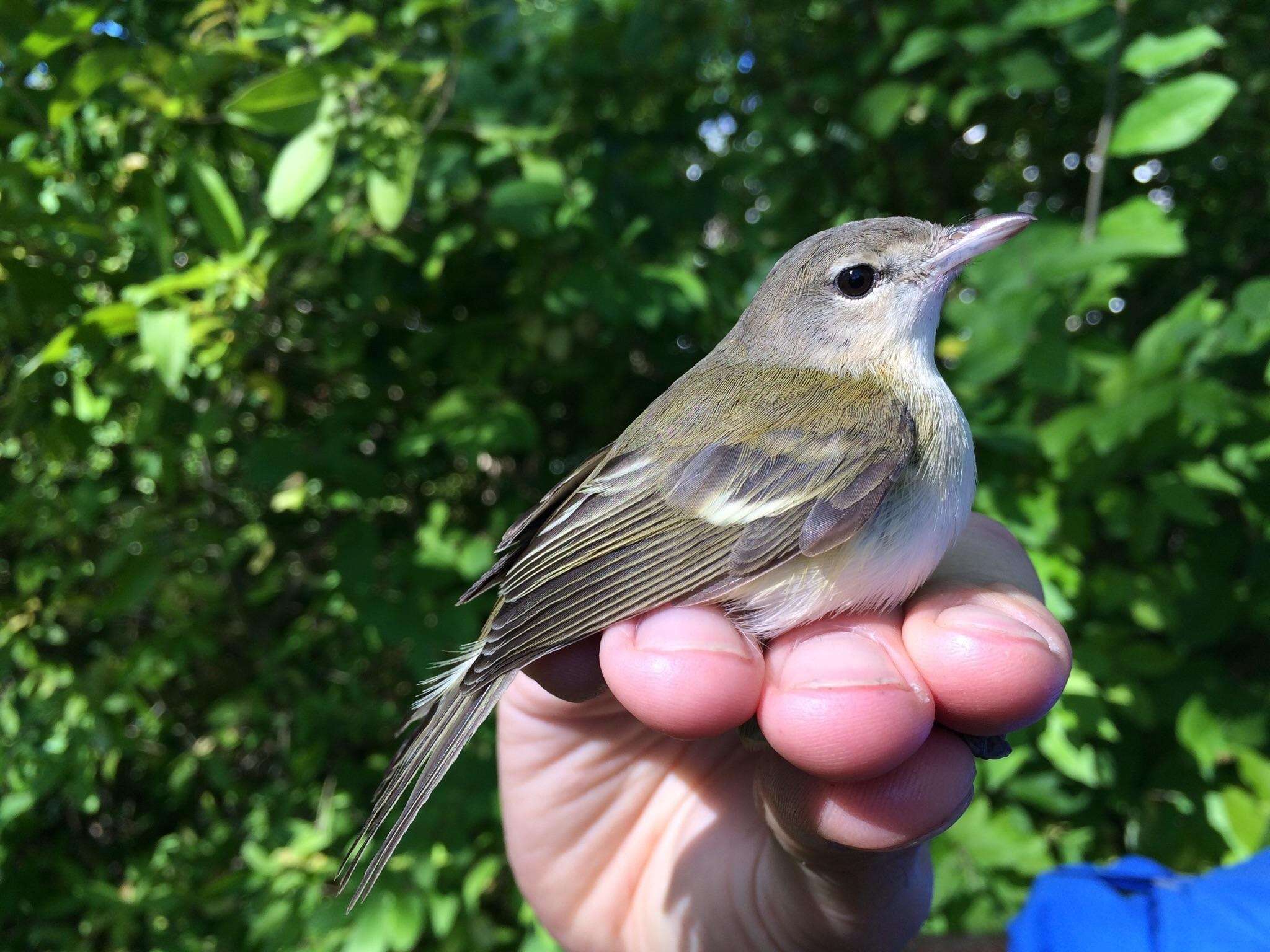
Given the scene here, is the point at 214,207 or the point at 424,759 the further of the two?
the point at 214,207

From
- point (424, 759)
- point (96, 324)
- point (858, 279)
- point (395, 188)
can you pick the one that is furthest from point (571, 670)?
point (96, 324)

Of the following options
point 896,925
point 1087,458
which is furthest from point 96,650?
point 1087,458

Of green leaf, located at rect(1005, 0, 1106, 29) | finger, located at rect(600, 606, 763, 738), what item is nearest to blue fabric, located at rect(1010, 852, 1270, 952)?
finger, located at rect(600, 606, 763, 738)

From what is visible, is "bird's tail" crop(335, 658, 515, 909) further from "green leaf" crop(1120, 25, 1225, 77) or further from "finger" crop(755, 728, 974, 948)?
"green leaf" crop(1120, 25, 1225, 77)

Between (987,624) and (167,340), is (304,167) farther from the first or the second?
(987,624)

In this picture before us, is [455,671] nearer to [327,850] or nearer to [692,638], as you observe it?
[692,638]

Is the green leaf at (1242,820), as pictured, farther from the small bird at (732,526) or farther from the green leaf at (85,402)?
the green leaf at (85,402)

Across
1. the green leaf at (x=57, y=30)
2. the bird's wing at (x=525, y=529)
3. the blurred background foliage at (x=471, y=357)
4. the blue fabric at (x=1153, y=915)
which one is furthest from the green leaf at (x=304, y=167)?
the blue fabric at (x=1153, y=915)
